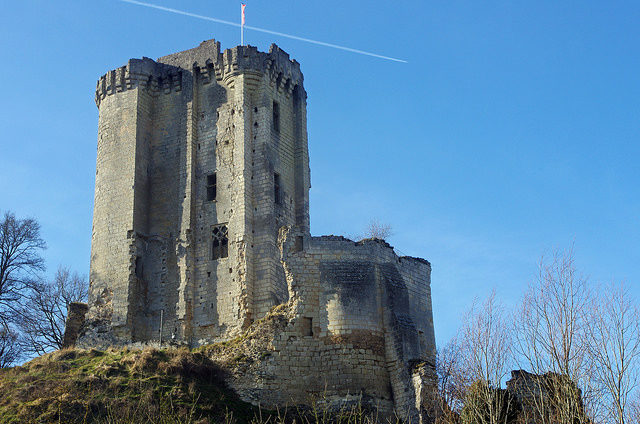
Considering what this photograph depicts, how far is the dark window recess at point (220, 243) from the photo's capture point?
3544 centimetres

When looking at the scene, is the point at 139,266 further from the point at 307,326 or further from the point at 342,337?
the point at 342,337

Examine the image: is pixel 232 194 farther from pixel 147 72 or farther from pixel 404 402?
pixel 404 402

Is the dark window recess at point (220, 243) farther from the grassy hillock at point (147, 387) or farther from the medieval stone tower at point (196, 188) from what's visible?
the grassy hillock at point (147, 387)

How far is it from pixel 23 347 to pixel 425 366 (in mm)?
19112

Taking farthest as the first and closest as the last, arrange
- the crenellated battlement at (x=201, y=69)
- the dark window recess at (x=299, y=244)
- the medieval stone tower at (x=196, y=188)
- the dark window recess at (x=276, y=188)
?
the crenellated battlement at (x=201, y=69)
the dark window recess at (x=276, y=188)
the medieval stone tower at (x=196, y=188)
the dark window recess at (x=299, y=244)

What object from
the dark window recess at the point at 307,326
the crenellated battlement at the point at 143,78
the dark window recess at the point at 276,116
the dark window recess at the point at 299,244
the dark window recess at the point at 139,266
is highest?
the crenellated battlement at the point at 143,78

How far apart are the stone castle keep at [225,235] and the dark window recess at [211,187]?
0.15 feet

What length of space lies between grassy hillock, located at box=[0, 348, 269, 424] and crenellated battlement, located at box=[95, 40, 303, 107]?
12.6 meters

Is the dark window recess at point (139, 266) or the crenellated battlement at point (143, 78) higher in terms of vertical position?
the crenellated battlement at point (143, 78)

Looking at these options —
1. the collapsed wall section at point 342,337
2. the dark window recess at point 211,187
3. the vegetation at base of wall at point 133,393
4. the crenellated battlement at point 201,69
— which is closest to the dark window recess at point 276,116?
the crenellated battlement at point 201,69

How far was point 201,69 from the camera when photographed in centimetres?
3850

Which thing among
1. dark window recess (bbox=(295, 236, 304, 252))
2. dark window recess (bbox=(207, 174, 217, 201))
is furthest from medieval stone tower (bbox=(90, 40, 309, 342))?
dark window recess (bbox=(295, 236, 304, 252))

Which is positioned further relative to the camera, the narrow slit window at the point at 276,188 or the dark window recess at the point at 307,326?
the narrow slit window at the point at 276,188

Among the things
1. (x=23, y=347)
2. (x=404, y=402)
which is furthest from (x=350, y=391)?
(x=23, y=347)
